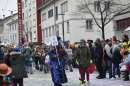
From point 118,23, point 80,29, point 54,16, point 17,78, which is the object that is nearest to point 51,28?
point 54,16

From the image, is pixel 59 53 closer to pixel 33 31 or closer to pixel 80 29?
pixel 80 29

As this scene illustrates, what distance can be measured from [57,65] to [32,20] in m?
50.0

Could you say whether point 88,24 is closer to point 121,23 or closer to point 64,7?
point 64,7

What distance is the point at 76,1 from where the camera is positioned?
139ft

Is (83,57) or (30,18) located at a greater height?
(30,18)

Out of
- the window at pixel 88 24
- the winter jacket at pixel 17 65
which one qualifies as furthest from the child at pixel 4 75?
the window at pixel 88 24

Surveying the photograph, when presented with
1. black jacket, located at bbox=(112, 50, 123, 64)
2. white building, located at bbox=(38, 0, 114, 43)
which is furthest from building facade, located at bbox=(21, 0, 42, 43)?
black jacket, located at bbox=(112, 50, 123, 64)

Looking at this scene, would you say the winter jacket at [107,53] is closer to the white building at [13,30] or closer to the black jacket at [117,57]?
the black jacket at [117,57]

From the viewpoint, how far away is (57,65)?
1311cm

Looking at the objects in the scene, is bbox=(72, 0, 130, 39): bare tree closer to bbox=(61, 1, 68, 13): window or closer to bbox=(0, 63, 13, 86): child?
bbox=(61, 1, 68, 13): window

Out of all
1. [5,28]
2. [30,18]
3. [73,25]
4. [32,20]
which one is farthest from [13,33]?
[73,25]

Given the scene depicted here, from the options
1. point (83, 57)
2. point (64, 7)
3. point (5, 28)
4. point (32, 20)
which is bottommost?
point (83, 57)

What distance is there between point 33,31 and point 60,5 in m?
16.3

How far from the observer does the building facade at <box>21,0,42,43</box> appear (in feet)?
194
